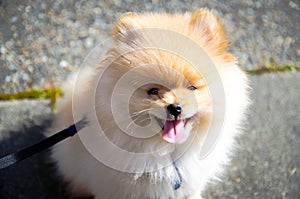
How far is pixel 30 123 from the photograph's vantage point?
3.07 meters

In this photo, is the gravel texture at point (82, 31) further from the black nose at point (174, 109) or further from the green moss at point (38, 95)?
the black nose at point (174, 109)

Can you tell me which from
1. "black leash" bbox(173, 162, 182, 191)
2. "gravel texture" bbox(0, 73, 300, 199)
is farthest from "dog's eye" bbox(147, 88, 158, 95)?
"gravel texture" bbox(0, 73, 300, 199)

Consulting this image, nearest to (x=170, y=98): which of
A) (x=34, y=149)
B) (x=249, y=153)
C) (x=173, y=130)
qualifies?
(x=173, y=130)

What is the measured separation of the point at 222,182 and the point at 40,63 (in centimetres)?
152

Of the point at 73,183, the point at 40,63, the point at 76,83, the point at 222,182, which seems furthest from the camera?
the point at 40,63

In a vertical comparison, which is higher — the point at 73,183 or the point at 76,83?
the point at 76,83

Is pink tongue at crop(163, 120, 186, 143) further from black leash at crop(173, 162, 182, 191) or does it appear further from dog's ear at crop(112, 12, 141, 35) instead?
dog's ear at crop(112, 12, 141, 35)

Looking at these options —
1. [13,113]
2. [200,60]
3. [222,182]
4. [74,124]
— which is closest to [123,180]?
[74,124]

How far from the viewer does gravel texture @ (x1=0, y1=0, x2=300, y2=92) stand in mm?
3273

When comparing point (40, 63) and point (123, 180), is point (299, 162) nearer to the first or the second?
point (123, 180)

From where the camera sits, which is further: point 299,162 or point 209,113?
point 299,162

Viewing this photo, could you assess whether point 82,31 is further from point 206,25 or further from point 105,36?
point 206,25

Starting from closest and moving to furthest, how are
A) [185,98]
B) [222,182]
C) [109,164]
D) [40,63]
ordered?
[185,98] → [109,164] → [222,182] → [40,63]

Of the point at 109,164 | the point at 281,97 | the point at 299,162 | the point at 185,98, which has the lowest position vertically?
the point at 299,162
